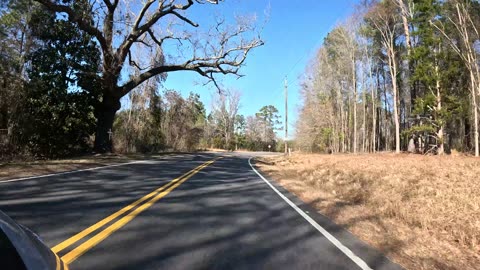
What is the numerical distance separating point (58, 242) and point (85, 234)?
23.4 inches

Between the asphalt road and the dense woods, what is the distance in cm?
2565

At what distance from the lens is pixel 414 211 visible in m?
9.98

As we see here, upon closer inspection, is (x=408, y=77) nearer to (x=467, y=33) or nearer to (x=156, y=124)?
(x=467, y=33)

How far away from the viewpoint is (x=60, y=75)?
26.6 meters

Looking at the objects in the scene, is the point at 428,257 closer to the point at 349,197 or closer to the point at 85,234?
the point at 85,234

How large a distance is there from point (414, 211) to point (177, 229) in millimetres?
5944

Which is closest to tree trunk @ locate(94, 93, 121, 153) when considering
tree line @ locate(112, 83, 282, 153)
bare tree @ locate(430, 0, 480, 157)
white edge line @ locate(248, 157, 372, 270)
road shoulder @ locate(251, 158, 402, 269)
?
tree line @ locate(112, 83, 282, 153)

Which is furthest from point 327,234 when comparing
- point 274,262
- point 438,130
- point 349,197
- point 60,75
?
point 438,130

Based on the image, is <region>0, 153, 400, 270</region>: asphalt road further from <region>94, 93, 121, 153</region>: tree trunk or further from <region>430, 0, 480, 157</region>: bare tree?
<region>430, 0, 480, 157</region>: bare tree

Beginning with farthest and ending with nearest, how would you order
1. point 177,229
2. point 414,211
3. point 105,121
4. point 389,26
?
1. point 389,26
2. point 105,121
3. point 414,211
4. point 177,229

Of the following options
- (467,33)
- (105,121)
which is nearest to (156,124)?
(105,121)

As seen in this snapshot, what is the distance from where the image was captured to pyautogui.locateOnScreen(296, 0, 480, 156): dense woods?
108ft

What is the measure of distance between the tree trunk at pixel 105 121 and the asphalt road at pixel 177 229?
16234 mm

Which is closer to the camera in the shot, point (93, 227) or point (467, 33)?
point (93, 227)
